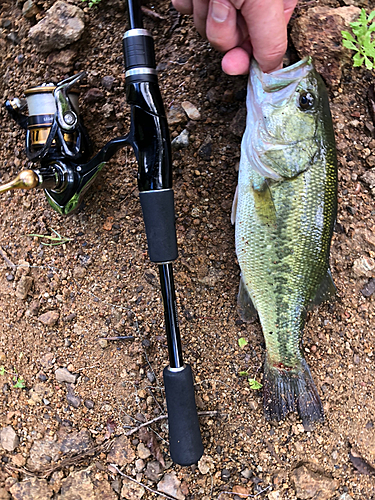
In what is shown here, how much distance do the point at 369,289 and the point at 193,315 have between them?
98cm

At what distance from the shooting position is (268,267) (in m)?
1.89

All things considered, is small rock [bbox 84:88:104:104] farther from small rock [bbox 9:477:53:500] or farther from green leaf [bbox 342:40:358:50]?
small rock [bbox 9:477:53:500]

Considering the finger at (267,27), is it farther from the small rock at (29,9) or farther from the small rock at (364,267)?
the small rock at (29,9)

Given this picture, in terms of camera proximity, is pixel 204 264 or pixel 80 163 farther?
pixel 204 264

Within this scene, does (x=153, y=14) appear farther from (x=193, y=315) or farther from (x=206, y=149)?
(x=193, y=315)

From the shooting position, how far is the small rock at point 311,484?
6.67ft

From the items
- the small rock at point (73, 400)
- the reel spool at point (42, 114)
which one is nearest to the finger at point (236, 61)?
the reel spool at point (42, 114)

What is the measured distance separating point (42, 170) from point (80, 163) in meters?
0.23

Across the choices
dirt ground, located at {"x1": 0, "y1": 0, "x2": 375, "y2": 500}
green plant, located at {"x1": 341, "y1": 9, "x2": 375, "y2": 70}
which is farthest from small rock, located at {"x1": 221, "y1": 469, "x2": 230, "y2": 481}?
green plant, located at {"x1": 341, "y1": 9, "x2": 375, "y2": 70}

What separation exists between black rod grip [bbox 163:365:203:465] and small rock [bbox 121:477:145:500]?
1.51ft

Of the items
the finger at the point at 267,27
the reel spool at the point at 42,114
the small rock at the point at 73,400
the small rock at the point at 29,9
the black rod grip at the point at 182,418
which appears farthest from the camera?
the small rock at the point at 29,9

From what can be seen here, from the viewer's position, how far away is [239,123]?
6.79 ft

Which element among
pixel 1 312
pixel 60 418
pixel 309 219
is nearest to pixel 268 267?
pixel 309 219

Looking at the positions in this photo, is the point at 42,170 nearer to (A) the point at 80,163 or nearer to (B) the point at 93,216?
(A) the point at 80,163
